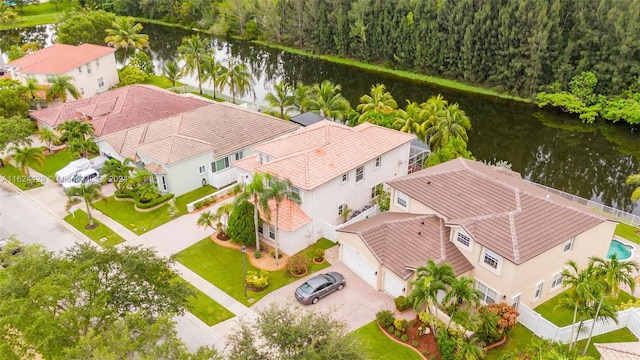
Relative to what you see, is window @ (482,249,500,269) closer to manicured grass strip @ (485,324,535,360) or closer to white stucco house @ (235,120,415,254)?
manicured grass strip @ (485,324,535,360)

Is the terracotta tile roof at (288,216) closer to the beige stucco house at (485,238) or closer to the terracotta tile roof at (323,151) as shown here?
the terracotta tile roof at (323,151)

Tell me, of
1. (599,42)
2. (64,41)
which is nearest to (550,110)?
(599,42)

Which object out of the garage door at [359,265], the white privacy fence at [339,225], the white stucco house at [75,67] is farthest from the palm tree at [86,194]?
the white stucco house at [75,67]

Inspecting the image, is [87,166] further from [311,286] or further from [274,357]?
[274,357]

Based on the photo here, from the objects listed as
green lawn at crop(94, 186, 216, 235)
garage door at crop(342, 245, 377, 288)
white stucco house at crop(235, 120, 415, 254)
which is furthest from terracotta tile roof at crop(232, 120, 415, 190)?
green lawn at crop(94, 186, 216, 235)

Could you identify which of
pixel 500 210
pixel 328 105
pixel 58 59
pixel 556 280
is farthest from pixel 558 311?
pixel 58 59

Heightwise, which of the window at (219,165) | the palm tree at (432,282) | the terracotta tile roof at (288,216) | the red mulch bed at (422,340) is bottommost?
the red mulch bed at (422,340)
